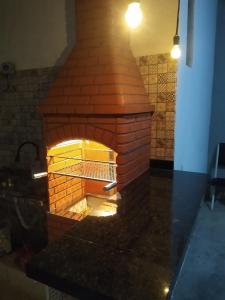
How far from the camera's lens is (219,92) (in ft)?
10.2

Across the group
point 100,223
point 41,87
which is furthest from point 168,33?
point 100,223

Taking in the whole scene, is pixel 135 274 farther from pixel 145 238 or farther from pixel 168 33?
pixel 168 33

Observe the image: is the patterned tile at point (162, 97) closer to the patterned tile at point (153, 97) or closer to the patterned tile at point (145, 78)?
the patterned tile at point (153, 97)

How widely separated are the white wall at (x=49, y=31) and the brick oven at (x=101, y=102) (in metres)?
0.18

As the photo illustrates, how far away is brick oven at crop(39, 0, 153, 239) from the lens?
1.37m

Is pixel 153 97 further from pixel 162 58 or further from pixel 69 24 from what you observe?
pixel 69 24

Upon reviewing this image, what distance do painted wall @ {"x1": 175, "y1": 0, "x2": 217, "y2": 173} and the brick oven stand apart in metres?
0.32

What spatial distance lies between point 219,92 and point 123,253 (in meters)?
2.94

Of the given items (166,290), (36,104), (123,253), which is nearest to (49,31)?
(36,104)

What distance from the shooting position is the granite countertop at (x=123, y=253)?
0.64m

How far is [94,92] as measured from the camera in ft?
4.63

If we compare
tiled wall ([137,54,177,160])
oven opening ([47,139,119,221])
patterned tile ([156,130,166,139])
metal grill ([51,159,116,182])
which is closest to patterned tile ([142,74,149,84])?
tiled wall ([137,54,177,160])

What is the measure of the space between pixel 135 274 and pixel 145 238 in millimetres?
211

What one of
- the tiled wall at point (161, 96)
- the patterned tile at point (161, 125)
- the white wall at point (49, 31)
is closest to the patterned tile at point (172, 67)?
the tiled wall at point (161, 96)
